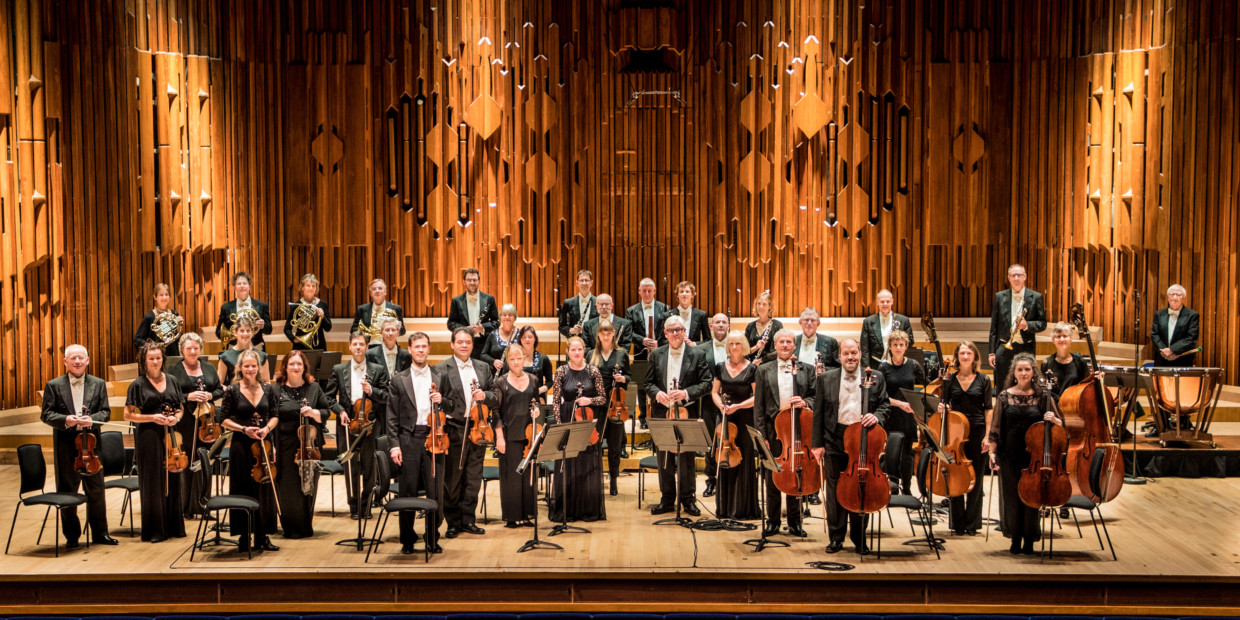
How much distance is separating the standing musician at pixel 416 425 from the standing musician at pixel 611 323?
148cm

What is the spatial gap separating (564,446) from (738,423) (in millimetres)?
1088

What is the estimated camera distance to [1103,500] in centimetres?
590

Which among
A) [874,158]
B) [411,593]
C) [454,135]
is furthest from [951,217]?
[411,593]

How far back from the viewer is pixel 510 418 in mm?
6289

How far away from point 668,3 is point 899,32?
192 cm

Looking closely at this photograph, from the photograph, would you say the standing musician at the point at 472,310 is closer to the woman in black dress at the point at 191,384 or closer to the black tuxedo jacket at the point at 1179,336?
the woman in black dress at the point at 191,384

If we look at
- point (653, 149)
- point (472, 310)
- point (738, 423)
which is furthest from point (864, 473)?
point (653, 149)

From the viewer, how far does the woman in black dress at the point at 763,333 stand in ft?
23.7

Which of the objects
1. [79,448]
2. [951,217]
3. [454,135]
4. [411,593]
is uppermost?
[454,135]

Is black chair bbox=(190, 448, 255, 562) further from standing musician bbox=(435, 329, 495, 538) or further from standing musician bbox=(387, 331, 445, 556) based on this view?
standing musician bbox=(435, 329, 495, 538)

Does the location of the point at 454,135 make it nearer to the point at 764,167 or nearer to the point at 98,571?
the point at 764,167

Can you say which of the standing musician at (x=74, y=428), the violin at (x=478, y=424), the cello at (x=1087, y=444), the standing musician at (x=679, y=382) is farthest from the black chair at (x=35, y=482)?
the cello at (x=1087, y=444)

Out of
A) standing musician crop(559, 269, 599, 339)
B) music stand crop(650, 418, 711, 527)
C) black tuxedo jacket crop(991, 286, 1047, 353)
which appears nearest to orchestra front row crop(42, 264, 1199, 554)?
music stand crop(650, 418, 711, 527)

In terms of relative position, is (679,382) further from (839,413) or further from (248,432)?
(248,432)
